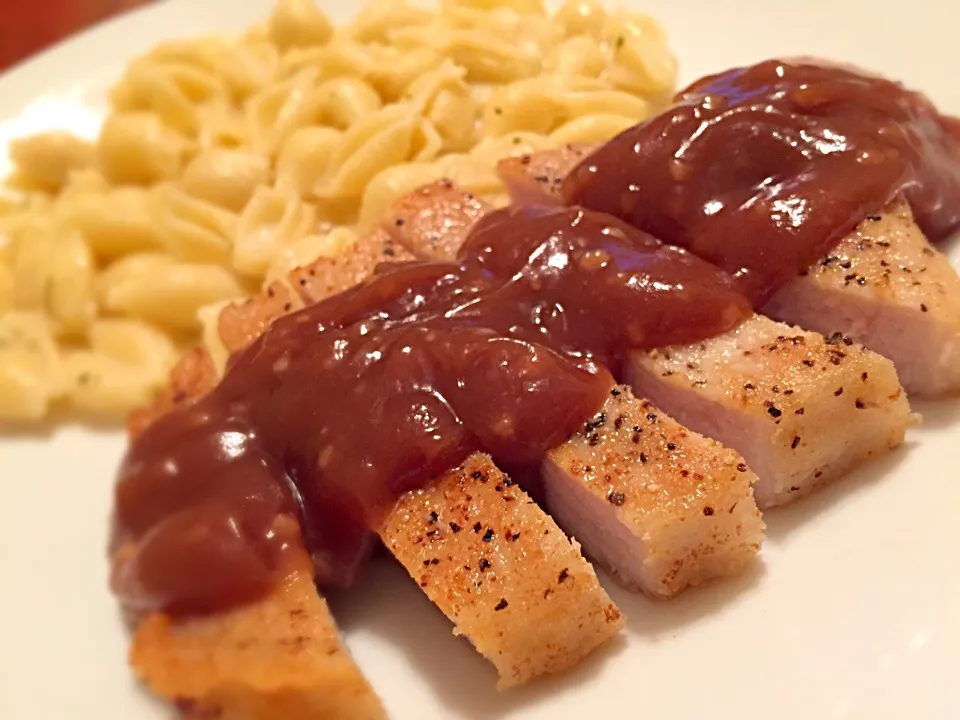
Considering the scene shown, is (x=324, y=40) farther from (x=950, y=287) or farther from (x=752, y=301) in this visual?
(x=950, y=287)

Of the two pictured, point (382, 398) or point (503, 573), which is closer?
point (503, 573)

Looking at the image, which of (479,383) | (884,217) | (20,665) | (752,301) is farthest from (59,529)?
(884,217)

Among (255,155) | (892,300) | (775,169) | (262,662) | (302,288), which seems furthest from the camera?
(255,155)

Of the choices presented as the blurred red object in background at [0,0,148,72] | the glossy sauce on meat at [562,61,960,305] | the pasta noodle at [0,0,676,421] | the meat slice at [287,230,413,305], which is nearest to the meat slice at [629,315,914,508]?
the glossy sauce on meat at [562,61,960,305]

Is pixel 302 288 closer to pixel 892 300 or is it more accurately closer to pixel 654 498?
pixel 654 498

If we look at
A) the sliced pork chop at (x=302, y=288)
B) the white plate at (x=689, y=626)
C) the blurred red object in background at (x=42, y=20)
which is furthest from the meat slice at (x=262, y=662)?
the blurred red object in background at (x=42, y=20)

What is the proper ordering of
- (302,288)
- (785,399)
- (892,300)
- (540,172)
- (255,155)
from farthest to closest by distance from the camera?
1. (255,155)
2. (540,172)
3. (302,288)
4. (892,300)
5. (785,399)

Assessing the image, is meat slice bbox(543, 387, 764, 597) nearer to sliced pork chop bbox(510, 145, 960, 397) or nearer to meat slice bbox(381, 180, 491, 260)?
sliced pork chop bbox(510, 145, 960, 397)

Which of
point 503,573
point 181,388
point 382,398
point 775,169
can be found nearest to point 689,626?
point 503,573
